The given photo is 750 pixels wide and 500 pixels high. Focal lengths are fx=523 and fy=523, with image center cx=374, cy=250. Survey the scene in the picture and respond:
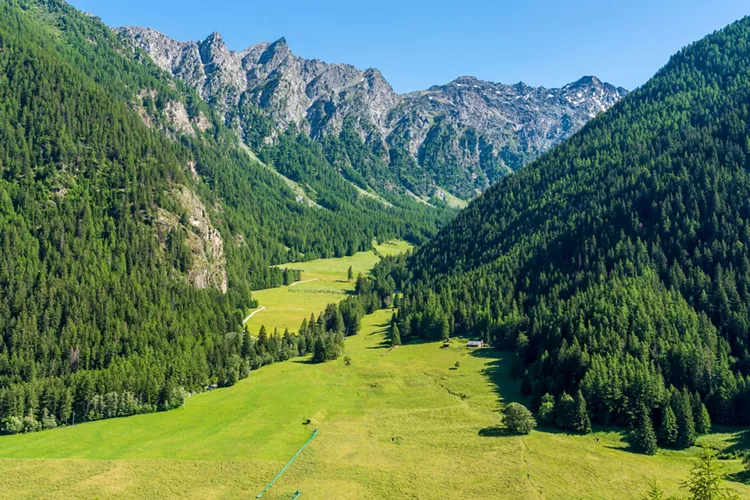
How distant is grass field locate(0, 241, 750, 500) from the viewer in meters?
94.4

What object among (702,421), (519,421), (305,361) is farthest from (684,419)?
(305,361)

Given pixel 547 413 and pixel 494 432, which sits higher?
pixel 547 413

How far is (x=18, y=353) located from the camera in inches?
6614

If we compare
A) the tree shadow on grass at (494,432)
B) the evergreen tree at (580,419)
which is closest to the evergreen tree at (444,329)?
the tree shadow on grass at (494,432)

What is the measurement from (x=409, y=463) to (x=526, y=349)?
2928 inches

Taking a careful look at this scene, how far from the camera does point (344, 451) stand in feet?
364

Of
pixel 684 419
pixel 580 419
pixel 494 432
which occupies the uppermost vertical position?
pixel 684 419

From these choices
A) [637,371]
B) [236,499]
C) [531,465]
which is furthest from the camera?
[637,371]

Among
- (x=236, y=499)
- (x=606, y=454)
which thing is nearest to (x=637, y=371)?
(x=606, y=454)

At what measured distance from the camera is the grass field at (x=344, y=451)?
94.4 metres

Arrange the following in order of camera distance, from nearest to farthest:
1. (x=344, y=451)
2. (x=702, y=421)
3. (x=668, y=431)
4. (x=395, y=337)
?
(x=668, y=431) < (x=344, y=451) < (x=702, y=421) < (x=395, y=337)

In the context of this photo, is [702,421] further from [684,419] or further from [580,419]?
[580,419]

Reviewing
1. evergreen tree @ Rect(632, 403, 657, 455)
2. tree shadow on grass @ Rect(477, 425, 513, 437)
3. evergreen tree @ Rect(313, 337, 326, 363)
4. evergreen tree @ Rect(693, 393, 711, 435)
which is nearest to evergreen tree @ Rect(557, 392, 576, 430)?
evergreen tree @ Rect(632, 403, 657, 455)

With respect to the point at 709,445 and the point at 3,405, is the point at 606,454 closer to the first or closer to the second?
the point at 709,445
